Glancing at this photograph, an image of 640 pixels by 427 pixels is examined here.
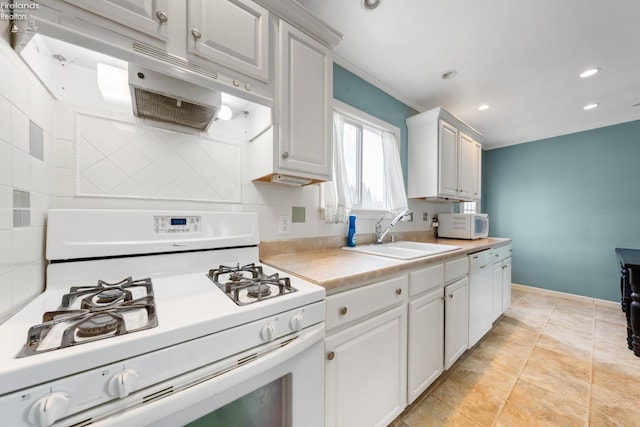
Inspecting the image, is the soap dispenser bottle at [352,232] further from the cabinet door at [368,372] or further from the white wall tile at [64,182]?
the white wall tile at [64,182]

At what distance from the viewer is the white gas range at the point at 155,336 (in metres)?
0.46

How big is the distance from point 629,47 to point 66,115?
341cm

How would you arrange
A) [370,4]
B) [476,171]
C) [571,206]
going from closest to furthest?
[370,4]
[476,171]
[571,206]

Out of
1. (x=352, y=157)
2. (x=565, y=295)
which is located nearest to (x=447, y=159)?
(x=352, y=157)

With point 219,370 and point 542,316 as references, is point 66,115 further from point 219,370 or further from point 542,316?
point 542,316

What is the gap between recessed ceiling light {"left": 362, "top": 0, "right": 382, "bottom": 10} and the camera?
4.52ft

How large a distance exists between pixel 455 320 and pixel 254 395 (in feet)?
5.00

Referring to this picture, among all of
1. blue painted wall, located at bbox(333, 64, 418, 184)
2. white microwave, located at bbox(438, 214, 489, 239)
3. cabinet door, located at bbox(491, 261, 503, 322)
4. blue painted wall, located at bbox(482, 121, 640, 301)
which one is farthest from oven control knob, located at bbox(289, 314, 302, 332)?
blue painted wall, located at bbox(482, 121, 640, 301)

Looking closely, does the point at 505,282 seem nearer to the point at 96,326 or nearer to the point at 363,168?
the point at 363,168

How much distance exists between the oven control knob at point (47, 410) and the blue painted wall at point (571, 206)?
4.96 metres

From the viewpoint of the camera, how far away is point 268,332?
713mm

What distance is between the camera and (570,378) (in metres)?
1.75

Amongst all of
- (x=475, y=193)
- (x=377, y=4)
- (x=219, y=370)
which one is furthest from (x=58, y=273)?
(x=475, y=193)

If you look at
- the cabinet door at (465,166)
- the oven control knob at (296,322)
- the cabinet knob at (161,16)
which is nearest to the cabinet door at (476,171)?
the cabinet door at (465,166)
